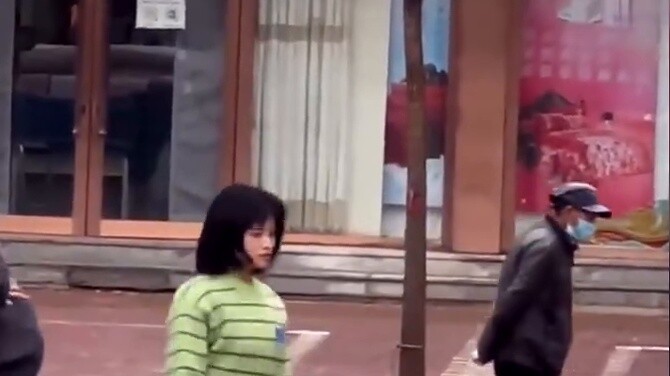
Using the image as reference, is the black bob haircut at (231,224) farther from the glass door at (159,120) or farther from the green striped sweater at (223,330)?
the glass door at (159,120)

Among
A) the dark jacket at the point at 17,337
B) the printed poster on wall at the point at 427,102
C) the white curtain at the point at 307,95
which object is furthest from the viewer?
the white curtain at the point at 307,95

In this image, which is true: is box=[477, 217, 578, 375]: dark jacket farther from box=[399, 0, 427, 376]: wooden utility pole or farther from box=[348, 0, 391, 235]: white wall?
box=[348, 0, 391, 235]: white wall

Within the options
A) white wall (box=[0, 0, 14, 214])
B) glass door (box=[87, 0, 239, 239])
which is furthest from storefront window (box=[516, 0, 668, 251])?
white wall (box=[0, 0, 14, 214])

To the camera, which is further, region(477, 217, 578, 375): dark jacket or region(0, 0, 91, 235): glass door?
region(0, 0, 91, 235): glass door

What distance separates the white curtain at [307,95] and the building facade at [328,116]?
0.04 feet

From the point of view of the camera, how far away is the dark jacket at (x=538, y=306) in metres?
6.94

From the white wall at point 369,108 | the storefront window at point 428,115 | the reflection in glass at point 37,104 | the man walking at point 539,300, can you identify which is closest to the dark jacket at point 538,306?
the man walking at point 539,300

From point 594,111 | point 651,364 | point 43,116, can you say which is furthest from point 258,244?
point 43,116

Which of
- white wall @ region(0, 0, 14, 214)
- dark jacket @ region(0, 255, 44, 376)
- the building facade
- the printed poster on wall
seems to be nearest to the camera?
dark jacket @ region(0, 255, 44, 376)

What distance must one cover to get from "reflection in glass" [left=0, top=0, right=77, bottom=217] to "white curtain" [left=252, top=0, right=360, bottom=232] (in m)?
1.63

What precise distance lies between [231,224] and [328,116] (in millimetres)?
9194

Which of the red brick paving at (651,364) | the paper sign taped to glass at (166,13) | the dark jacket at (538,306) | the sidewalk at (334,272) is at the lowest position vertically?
the red brick paving at (651,364)

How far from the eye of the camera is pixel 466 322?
40.3ft

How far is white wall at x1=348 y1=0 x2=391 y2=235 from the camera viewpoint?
1373 cm
